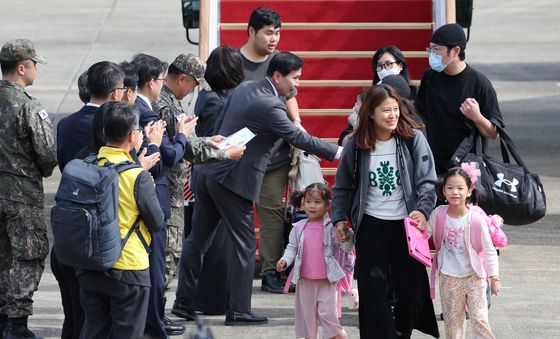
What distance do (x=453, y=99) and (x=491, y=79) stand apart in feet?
53.9

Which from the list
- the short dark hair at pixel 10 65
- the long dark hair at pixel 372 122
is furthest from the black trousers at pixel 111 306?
the short dark hair at pixel 10 65

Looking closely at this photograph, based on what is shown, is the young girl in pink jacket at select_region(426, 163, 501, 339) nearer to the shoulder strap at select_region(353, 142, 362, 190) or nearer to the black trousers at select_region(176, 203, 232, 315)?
the shoulder strap at select_region(353, 142, 362, 190)

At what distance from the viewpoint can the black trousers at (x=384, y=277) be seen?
8.11m

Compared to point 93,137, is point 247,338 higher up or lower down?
lower down

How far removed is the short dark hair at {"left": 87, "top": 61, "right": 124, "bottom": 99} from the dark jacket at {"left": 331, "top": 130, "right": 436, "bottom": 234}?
1513 millimetres

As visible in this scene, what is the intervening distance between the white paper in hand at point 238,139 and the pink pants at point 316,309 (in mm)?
1028

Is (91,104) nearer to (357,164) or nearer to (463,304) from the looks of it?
(357,164)

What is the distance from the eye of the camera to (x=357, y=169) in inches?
325

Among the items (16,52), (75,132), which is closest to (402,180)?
(75,132)

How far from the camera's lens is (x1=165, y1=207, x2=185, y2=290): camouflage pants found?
946 cm

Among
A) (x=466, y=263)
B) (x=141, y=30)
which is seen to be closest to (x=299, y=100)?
(x=466, y=263)

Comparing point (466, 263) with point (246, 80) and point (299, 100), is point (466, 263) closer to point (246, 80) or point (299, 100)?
point (246, 80)

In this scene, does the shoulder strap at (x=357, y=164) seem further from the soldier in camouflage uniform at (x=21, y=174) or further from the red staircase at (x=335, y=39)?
the red staircase at (x=335, y=39)

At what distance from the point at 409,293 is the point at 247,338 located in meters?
1.43
